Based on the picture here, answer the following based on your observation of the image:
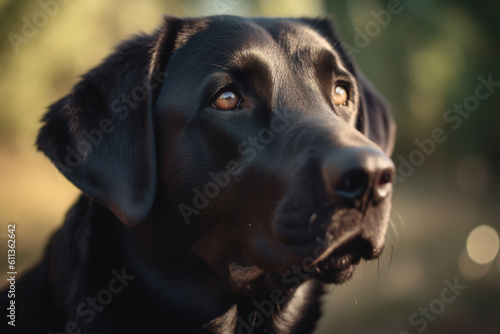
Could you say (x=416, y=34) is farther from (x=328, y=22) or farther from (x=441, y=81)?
(x=328, y=22)

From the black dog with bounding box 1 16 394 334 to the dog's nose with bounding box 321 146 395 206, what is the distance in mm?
96

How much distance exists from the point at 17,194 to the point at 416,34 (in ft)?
23.7

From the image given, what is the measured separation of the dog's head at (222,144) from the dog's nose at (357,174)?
8cm

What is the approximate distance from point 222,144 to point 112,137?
0.54 meters

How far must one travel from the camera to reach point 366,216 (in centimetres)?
178

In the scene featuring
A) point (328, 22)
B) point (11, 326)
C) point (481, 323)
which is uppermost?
point (11, 326)

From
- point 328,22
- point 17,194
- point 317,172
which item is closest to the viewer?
point 317,172

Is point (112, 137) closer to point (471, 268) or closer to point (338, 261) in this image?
point (338, 261)

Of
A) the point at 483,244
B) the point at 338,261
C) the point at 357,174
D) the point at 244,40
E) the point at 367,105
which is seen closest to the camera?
the point at 357,174

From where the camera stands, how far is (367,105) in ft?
10.4

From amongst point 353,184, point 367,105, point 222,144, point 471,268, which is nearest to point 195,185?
point 222,144

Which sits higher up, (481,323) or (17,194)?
(17,194)

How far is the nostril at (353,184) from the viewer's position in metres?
1.63

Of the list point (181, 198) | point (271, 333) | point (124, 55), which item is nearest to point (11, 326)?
point (181, 198)
